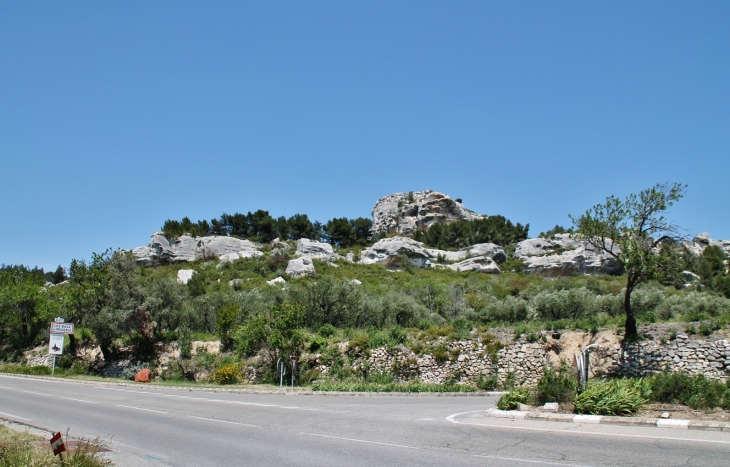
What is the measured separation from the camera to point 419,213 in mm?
144250

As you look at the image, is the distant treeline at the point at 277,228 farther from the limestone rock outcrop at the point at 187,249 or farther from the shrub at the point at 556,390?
the shrub at the point at 556,390

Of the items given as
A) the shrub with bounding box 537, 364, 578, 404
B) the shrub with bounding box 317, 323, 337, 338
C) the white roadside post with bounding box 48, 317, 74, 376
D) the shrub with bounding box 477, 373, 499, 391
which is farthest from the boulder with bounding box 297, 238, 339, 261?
the shrub with bounding box 537, 364, 578, 404

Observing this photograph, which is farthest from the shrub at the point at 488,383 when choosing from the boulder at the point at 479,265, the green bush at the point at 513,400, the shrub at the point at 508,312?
the boulder at the point at 479,265

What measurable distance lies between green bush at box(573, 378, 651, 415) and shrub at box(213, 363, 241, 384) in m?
21.9

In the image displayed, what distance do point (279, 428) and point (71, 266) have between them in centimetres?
3483

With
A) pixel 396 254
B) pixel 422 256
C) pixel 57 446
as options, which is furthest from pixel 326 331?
pixel 422 256

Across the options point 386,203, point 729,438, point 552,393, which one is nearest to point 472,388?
point 552,393

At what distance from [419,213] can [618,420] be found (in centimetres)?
13368

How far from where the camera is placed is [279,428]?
496 inches

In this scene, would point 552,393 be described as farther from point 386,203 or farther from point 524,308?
point 386,203

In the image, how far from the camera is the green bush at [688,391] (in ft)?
39.2

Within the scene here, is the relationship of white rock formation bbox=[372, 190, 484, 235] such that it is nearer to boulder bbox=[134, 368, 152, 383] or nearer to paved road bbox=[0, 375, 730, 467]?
boulder bbox=[134, 368, 152, 383]

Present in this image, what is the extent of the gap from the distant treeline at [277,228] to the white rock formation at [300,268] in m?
39.0

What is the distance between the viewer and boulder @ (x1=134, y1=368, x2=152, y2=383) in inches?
1298
